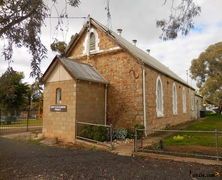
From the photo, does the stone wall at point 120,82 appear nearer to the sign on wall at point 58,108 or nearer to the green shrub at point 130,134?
the green shrub at point 130,134

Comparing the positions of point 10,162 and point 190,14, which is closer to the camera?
point 190,14

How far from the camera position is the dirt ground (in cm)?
780

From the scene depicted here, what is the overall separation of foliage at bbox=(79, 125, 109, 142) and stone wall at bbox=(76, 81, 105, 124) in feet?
2.84

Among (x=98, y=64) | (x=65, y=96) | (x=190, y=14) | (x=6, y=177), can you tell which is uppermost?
(x=98, y=64)

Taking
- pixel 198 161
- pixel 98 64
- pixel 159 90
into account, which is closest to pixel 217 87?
pixel 159 90

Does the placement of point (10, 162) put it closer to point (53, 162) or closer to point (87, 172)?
point (53, 162)

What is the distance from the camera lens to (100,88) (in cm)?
1823

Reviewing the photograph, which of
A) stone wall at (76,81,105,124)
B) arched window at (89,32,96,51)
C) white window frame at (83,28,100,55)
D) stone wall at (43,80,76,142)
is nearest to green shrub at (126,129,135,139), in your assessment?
stone wall at (76,81,105,124)

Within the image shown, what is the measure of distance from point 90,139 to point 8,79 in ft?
20.1

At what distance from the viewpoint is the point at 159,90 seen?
21.4 m

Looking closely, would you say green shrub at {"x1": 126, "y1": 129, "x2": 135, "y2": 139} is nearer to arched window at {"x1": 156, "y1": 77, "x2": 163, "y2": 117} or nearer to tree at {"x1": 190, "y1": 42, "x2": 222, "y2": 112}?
→ arched window at {"x1": 156, "y1": 77, "x2": 163, "y2": 117}

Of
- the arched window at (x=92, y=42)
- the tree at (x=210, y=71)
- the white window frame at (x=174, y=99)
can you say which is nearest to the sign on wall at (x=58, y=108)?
the arched window at (x=92, y=42)

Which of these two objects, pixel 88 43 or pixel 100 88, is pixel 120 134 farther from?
pixel 88 43

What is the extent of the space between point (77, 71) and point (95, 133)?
4.40 metres
